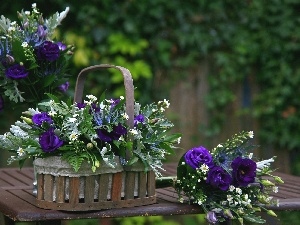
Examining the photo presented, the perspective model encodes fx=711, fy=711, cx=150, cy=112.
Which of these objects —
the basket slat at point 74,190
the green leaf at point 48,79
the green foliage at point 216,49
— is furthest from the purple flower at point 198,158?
the green foliage at point 216,49

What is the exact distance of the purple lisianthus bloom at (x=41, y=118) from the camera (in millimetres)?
2033

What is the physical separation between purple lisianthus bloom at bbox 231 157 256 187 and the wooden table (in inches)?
6.3

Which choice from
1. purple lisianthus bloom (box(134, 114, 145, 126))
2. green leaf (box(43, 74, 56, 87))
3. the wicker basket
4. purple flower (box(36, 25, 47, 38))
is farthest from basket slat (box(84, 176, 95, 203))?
purple flower (box(36, 25, 47, 38))

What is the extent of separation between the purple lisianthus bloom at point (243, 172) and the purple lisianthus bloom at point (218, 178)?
1.1 inches

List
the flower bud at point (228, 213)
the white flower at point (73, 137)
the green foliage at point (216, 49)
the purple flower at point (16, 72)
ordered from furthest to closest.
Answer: the green foliage at point (216, 49) → the purple flower at point (16, 72) → the flower bud at point (228, 213) → the white flower at point (73, 137)

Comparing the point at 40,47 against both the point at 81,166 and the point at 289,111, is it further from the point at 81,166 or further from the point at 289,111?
the point at 289,111

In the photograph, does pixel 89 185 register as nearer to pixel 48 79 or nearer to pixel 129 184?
pixel 129 184

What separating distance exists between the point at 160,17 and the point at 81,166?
2.71 meters

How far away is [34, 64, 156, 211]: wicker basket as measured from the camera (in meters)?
2.03

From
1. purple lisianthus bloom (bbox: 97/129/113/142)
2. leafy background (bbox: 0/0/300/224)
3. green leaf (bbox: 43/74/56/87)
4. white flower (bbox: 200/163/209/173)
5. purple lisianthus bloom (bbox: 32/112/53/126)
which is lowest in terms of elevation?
white flower (bbox: 200/163/209/173)

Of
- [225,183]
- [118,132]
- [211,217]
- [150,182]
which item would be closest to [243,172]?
[225,183]

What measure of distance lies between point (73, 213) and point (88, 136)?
24cm

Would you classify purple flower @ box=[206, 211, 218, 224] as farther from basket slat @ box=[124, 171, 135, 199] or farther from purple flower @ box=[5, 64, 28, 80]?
purple flower @ box=[5, 64, 28, 80]

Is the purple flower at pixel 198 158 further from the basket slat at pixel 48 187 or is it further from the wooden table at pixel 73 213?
the basket slat at pixel 48 187
